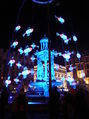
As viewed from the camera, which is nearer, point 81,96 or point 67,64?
point 81,96

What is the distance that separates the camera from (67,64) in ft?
290

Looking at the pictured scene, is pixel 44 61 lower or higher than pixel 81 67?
lower

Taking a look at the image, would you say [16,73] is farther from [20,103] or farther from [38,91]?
[20,103]

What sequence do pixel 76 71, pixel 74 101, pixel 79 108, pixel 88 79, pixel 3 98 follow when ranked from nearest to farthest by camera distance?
pixel 79 108 → pixel 74 101 → pixel 3 98 → pixel 88 79 → pixel 76 71

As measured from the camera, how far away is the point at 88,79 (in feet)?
245

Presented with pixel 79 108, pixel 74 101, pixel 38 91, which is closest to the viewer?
pixel 79 108

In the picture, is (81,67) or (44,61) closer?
(44,61)

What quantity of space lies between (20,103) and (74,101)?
275cm

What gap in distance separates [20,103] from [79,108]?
3.01 metres

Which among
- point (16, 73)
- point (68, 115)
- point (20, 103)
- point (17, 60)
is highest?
point (17, 60)

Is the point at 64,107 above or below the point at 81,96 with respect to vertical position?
below

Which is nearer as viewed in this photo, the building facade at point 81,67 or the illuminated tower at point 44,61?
the illuminated tower at point 44,61

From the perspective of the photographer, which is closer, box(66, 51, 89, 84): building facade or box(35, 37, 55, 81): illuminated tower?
box(35, 37, 55, 81): illuminated tower

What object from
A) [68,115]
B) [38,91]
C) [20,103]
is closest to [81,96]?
[68,115]
